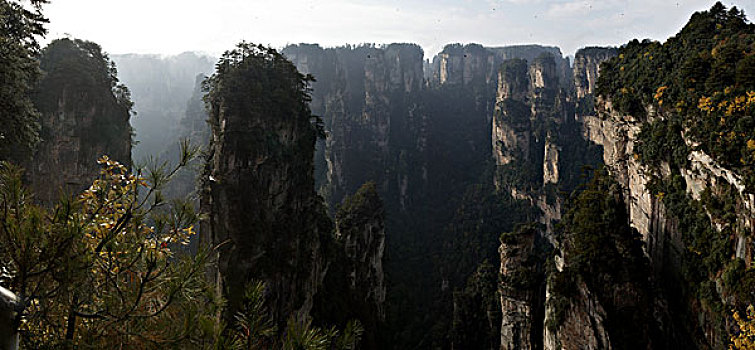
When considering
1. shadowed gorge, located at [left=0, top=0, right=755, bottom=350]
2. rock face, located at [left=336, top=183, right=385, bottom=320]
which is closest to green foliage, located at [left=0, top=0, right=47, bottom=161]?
shadowed gorge, located at [left=0, top=0, right=755, bottom=350]

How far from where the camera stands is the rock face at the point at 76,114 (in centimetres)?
2173

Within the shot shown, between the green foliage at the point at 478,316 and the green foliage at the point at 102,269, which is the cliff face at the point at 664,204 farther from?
the green foliage at the point at 102,269

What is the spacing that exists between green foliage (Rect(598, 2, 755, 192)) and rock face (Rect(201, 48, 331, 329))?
17.0 meters

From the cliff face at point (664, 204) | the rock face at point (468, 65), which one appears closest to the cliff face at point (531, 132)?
the cliff face at point (664, 204)

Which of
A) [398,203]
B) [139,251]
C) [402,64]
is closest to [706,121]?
[139,251]

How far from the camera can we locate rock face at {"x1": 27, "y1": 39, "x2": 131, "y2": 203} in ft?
71.3

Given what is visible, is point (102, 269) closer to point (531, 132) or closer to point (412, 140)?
point (531, 132)

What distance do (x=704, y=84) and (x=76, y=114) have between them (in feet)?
98.7

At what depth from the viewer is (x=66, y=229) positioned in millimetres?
3248

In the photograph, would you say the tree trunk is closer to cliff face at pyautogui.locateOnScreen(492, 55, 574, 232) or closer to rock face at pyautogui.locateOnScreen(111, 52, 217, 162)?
cliff face at pyautogui.locateOnScreen(492, 55, 574, 232)

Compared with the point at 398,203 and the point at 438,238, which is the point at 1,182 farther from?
the point at 398,203

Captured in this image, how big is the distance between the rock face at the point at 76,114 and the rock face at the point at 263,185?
27.8 feet

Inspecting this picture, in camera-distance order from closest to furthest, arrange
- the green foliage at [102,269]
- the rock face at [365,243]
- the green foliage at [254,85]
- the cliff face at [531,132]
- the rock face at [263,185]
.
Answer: the green foliage at [102,269]
the rock face at [263,185]
the green foliage at [254,85]
the rock face at [365,243]
the cliff face at [531,132]

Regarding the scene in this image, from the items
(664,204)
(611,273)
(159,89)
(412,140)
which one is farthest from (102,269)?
(159,89)
